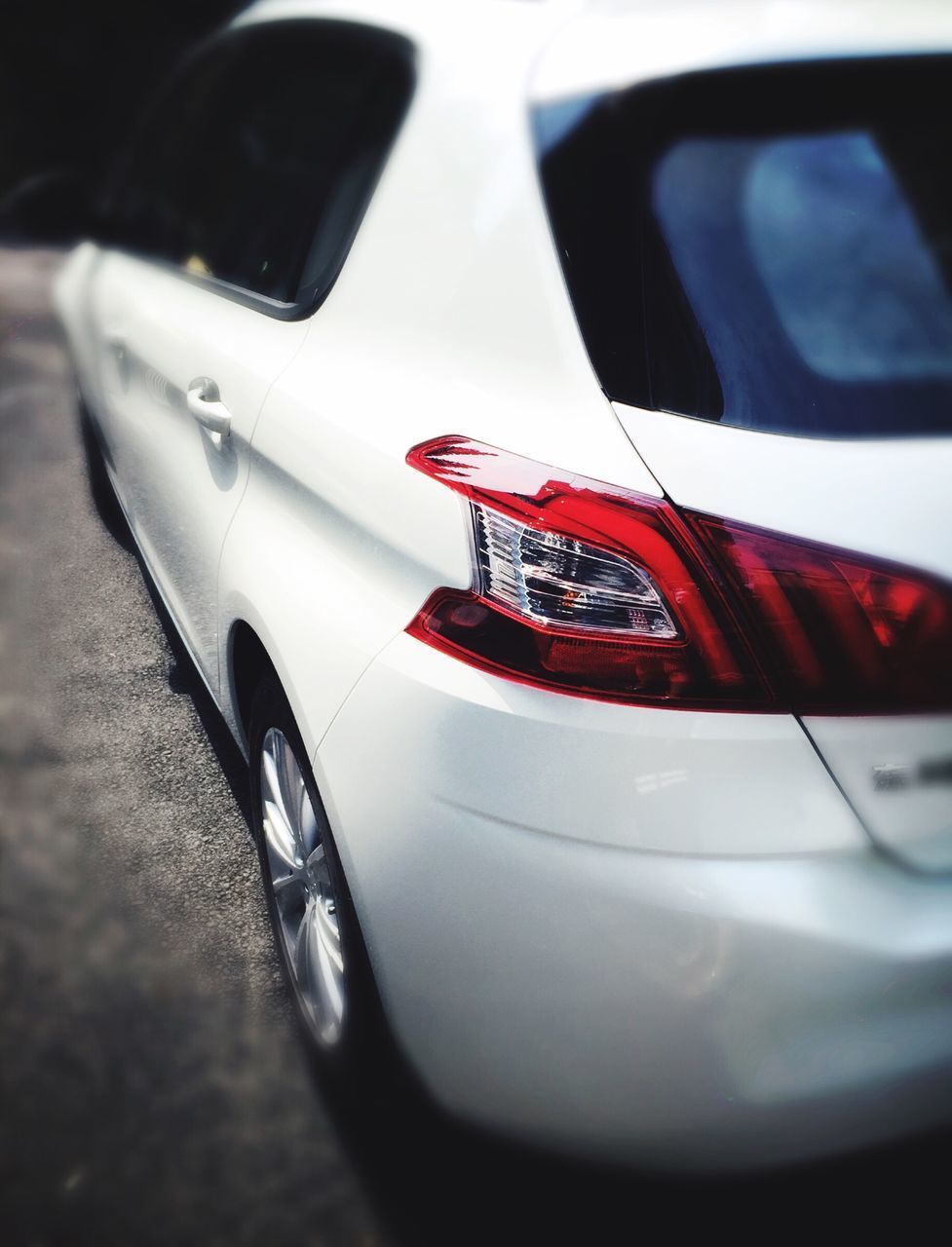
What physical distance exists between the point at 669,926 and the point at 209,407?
128 centimetres

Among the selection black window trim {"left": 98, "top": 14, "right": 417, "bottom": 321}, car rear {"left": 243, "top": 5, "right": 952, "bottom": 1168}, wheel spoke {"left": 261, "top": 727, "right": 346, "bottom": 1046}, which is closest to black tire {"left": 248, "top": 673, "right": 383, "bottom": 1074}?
wheel spoke {"left": 261, "top": 727, "right": 346, "bottom": 1046}

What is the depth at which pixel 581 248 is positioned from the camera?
1385 millimetres

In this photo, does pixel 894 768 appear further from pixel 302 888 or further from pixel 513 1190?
pixel 302 888

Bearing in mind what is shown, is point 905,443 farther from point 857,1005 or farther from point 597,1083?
point 597,1083

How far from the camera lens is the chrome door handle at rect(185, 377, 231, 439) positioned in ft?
6.56

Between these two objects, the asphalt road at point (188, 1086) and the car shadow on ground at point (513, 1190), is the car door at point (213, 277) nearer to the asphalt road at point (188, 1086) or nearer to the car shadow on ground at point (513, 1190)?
the asphalt road at point (188, 1086)

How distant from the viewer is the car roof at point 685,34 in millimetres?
1417

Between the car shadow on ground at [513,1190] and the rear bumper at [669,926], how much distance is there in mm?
397

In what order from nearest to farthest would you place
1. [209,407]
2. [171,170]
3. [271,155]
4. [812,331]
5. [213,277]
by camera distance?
[812,331] → [209,407] → [213,277] → [271,155] → [171,170]

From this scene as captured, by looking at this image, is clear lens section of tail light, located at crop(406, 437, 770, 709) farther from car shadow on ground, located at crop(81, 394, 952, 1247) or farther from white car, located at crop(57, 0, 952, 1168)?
car shadow on ground, located at crop(81, 394, 952, 1247)

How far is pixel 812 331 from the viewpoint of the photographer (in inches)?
53.3

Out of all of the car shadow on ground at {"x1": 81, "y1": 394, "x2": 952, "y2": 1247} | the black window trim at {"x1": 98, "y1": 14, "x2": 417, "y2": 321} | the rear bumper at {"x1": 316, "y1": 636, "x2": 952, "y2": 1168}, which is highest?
the black window trim at {"x1": 98, "y1": 14, "x2": 417, "y2": 321}

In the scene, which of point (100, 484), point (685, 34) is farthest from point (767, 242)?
point (100, 484)

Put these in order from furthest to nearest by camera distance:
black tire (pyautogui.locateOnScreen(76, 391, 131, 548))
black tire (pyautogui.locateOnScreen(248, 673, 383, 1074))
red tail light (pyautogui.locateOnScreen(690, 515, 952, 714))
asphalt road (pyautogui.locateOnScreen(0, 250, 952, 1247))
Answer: black tire (pyautogui.locateOnScreen(76, 391, 131, 548)), asphalt road (pyautogui.locateOnScreen(0, 250, 952, 1247)), black tire (pyautogui.locateOnScreen(248, 673, 383, 1074)), red tail light (pyautogui.locateOnScreen(690, 515, 952, 714))
